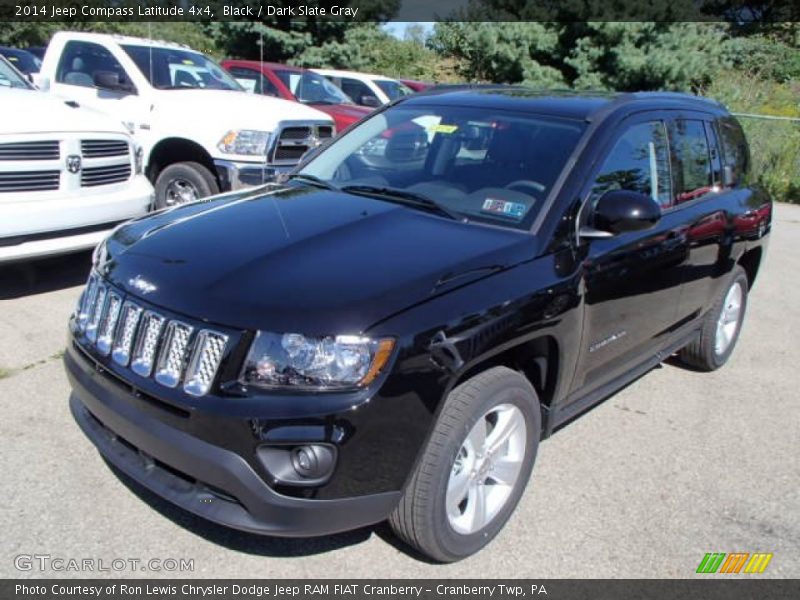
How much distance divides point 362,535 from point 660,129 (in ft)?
8.66

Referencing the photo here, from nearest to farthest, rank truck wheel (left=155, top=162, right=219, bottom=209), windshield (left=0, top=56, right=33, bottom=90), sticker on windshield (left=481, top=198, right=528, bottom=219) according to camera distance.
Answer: sticker on windshield (left=481, top=198, right=528, bottom=219) < windshield (left=0, top=56, right=33, bottom=90) < truck wheel (left=155, top=162, right=219, bottom=209)

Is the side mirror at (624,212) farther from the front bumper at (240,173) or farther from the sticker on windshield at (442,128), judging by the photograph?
the front bumper at (240,173)

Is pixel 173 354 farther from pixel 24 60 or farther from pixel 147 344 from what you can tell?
pixel 24 60

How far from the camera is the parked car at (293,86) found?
11.5m

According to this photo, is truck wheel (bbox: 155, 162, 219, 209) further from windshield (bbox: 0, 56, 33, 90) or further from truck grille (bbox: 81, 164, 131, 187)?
windshield (bbox: 0, 56, 33, 90)

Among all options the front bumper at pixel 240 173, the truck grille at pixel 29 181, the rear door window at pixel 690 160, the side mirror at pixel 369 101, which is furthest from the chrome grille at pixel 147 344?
the side mirror at pixel 369 101

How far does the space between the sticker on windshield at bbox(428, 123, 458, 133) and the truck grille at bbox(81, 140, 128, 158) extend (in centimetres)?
320

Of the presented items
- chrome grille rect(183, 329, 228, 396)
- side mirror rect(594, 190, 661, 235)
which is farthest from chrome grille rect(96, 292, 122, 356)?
side mirror rect(594, 190, 661, 235)

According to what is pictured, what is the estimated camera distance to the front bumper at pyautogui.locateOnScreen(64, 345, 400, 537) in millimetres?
2381

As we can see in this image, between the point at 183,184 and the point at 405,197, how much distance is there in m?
4.46

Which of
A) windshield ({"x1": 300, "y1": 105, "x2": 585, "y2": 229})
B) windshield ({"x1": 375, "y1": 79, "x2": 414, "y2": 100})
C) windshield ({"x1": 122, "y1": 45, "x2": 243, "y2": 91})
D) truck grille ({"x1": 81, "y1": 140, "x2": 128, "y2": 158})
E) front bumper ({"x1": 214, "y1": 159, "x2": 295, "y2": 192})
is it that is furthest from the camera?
windshield ({"x1": 375, "y1": 79, "x2": 414, "y2": 100})

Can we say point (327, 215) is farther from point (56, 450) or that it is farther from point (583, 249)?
point (56, 450)
